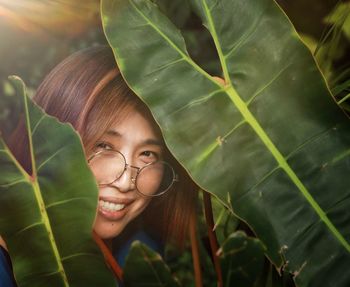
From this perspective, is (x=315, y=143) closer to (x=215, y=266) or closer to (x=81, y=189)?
(x=215, y=266)

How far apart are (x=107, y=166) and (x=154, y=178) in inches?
6.2

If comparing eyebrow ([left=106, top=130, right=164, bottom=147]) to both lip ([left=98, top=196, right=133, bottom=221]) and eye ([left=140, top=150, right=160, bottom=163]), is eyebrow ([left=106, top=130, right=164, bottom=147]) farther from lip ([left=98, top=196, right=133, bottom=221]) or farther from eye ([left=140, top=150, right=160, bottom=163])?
lip ([left=98, top=196, right=133, bottom=221])

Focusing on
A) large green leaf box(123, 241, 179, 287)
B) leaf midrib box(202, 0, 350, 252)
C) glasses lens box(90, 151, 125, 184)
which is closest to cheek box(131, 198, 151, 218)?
glasses lens box(90, 151, 125, 184)

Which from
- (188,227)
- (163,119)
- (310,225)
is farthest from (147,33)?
(310,225)

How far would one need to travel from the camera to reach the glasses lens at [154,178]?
1451mm

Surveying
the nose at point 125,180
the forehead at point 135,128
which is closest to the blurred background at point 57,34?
the forehead at point 135,128

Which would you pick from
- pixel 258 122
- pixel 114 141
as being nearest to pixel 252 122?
pixel 258 122

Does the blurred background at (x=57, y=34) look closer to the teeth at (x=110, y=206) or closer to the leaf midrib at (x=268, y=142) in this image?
the leaf midrib at (x=268, y=142)

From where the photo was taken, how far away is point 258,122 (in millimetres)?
1315

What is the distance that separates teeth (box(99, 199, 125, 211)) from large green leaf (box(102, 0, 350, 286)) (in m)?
0.29

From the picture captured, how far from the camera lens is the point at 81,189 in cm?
130

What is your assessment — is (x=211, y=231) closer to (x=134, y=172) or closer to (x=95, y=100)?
(x=134, y=172)

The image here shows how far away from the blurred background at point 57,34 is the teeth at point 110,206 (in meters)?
0.42

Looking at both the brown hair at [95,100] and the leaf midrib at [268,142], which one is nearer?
the leaf midrib at [268,142]
